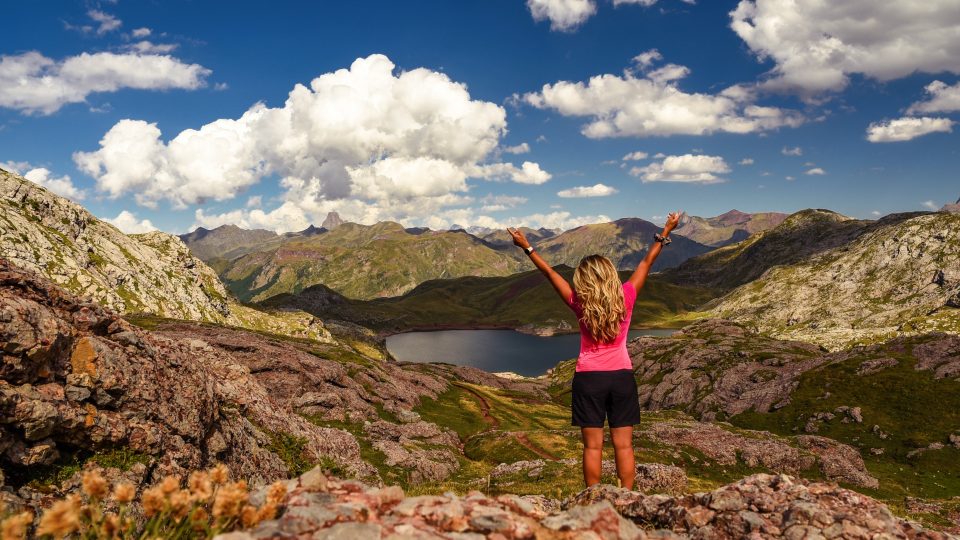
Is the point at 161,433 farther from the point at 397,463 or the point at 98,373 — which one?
the point at 397,463

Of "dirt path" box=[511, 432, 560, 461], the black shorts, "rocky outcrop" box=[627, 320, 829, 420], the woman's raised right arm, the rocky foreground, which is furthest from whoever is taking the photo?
"rocky outcrop" box=[627, 320, 829, 420]

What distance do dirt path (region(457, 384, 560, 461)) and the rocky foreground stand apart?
5546 cm

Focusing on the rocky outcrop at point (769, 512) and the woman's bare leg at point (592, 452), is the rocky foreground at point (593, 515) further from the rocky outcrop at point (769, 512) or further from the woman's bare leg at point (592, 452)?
the woman's bare leg at point (592, 452)

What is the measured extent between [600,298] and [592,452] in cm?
357

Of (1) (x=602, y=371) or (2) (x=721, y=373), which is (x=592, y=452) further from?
(2) (x=721, y=373)

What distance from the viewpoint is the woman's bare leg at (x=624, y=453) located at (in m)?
10.7

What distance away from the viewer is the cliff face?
120 metres

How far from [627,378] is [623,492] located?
2.73 metres

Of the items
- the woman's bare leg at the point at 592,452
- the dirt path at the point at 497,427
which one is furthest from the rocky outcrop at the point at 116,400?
the dirt path at the point at 497,427

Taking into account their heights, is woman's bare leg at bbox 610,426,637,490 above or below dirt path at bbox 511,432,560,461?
above

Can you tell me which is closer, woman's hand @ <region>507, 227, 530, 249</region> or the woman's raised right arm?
the woman's raised right arm

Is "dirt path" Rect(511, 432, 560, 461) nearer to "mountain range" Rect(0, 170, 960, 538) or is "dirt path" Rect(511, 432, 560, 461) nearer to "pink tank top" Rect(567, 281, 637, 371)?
"mountain range" Rect(0, 170, 960, 538)

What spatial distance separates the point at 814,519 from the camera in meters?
9.12

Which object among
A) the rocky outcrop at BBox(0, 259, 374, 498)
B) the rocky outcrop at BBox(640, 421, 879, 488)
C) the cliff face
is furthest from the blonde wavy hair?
the cliff face
